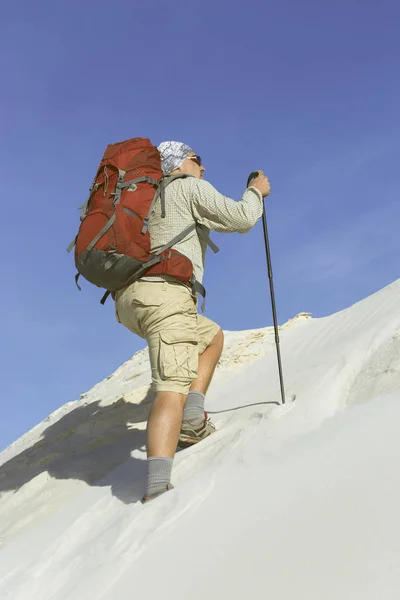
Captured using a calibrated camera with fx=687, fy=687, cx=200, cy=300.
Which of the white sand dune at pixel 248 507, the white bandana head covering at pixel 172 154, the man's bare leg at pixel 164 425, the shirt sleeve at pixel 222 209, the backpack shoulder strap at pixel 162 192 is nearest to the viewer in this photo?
the white sand dune at pixel 248 507

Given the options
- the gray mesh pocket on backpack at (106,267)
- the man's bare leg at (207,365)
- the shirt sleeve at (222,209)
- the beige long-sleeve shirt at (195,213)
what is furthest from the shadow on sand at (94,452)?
the shirt sleeve at (222,209)

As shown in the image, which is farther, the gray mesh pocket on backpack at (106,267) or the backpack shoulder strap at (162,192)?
the backpack shoulder strap at (162,192)

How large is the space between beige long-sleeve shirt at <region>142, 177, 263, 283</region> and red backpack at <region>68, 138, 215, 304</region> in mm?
61

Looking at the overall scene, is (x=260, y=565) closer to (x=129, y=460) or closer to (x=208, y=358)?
(x=208, y=358)

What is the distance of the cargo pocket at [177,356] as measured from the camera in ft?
13.8

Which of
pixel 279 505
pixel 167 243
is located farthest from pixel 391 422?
pixel 167 243

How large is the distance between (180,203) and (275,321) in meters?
1.29

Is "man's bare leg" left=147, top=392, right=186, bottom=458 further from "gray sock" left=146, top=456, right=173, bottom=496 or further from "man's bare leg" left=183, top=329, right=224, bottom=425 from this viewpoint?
"man's bare leg" left=183, top=329, right=224, bottom=425

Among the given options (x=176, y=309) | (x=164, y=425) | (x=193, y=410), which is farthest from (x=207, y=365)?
(x=164, y=425)

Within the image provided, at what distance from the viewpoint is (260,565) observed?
2656mm

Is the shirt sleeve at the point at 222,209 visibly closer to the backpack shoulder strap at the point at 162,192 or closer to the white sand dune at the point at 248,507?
the backpack shoulder strap at the point at 162,192

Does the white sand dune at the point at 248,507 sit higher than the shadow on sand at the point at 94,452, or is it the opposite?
the shadow on sand at the point at 94,452

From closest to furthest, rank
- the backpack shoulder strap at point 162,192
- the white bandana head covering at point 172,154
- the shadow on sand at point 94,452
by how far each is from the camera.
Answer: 1. the backpack shoulder strap at point 162,192
2. the white bandana head covering at point 172,154
3. the shadow on sand at point 94,452

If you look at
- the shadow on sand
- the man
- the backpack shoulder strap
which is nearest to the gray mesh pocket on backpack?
the man
